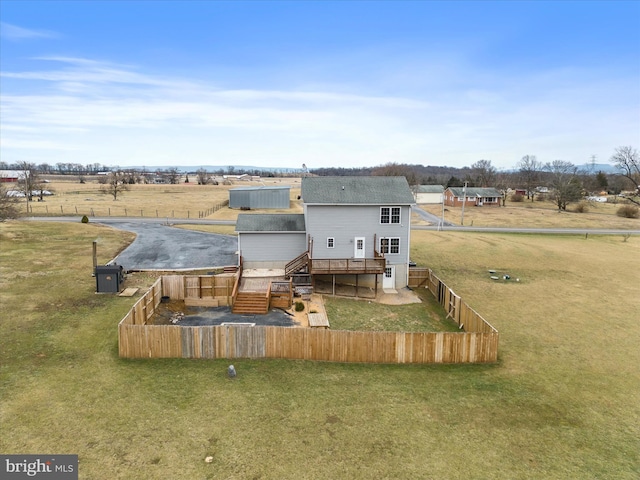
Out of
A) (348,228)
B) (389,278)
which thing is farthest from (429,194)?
(348,228)

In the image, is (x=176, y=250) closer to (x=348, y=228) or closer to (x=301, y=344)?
(x=348, y=228)

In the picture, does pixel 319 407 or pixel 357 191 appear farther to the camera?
pixel 357 191

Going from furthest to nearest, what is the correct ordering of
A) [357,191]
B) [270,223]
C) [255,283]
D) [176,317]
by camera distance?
1. [270,223]
2. [357,191]
3. [255,283]
4. [176,317]

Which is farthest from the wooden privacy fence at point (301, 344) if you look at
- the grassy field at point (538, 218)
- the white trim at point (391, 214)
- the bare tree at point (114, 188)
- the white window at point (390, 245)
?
the bare tree at point (114, 188)

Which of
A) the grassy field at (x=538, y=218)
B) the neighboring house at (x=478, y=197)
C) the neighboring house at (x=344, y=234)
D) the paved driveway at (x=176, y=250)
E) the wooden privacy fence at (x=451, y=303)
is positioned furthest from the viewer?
the neighboring house at (x=478, y=197)

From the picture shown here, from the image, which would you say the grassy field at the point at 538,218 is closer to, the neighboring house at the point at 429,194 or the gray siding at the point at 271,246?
the neighboring house at the point at 429,194

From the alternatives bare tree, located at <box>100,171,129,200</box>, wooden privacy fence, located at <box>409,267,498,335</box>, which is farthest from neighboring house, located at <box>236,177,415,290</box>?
bare tree, located at <box>100,171,129,200</box>

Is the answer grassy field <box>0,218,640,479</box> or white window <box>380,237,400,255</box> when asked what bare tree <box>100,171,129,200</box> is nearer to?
grassy field <box>0,218,640,479</box>
